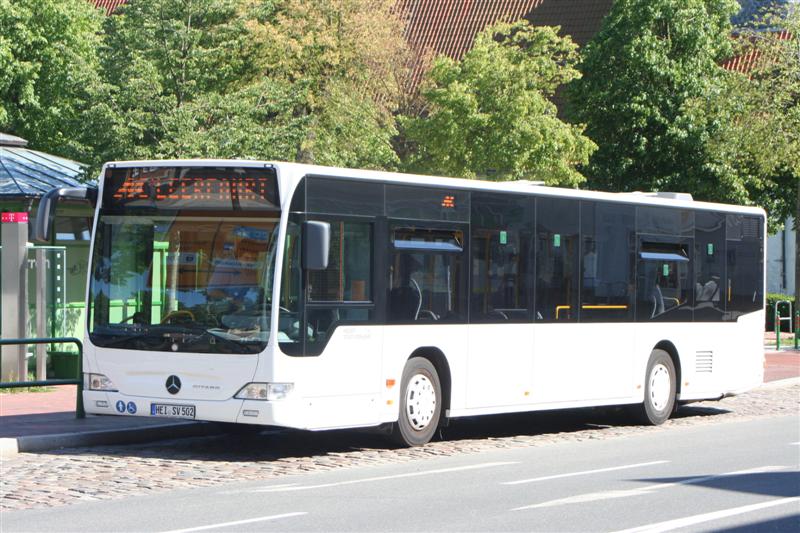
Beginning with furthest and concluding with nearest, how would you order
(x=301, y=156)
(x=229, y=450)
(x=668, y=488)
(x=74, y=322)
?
(x=301, y=156)
(x=74, y=322)
(x=229, y=450)
(x=668, y=488)

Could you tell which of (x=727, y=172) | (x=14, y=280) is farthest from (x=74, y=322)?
(x=727, y=172)

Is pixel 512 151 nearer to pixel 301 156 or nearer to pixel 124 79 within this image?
pixel 301 156

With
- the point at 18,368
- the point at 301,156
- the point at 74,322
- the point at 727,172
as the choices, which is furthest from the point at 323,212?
the point at 727,172

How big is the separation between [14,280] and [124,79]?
339 inches

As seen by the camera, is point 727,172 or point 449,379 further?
point 727,172

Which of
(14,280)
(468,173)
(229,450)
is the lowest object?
(229,450)

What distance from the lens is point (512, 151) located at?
1425 inches

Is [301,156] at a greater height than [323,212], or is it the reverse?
[301,156]

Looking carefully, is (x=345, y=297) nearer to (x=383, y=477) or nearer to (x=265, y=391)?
(x=265, y=391)

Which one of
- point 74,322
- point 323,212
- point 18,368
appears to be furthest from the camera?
point 74,322

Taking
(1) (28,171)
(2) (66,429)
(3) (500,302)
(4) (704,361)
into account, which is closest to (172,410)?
(2) (66,429)

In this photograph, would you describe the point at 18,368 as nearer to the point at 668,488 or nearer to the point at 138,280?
the point at 138,280

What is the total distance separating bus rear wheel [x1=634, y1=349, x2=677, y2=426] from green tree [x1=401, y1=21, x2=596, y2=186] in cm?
1729

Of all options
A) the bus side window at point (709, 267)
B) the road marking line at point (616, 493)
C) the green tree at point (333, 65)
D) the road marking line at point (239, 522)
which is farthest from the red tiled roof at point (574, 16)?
the road marking line at point (239, 522)
